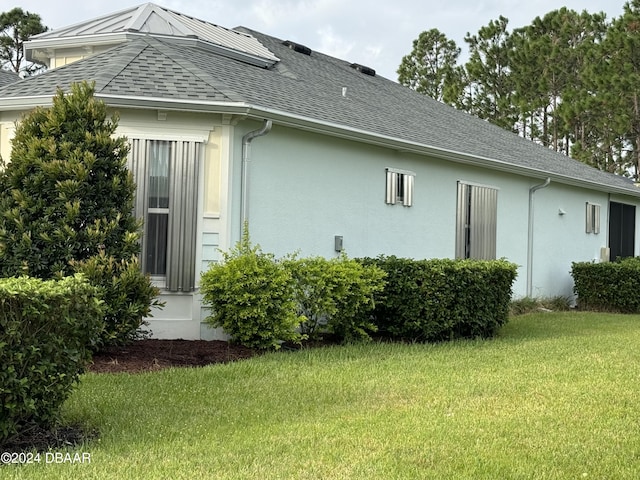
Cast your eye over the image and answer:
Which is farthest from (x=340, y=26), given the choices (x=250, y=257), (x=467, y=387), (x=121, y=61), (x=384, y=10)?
(x=467, y=387)

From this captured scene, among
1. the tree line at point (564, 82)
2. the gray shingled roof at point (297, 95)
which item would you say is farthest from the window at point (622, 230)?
the tree line at point (564, 82)

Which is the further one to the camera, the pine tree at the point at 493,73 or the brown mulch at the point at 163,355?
the pine tree at the point at 493,73

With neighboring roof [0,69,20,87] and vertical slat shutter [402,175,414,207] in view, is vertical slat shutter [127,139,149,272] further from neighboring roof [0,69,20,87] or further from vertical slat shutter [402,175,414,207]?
neighboring roof [0,69,20,87]

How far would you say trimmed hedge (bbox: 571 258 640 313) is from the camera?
51.9 ft

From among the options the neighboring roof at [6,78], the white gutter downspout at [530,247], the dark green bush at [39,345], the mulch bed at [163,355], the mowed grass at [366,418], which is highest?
the neighboring roof at [6,78]

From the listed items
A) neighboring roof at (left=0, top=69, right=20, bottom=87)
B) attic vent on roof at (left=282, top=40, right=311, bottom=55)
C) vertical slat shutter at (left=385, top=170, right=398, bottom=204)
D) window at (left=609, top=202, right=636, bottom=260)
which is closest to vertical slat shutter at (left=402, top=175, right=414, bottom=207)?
vertical slat shutter at (left=385, top=170, right=398, bottom=204)

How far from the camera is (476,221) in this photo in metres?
14.6

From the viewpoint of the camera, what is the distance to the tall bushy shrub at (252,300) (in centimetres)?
873

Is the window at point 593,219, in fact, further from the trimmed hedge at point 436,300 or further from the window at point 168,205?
the window at point 168,205

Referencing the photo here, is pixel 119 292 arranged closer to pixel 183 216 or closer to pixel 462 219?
pixel 183 216

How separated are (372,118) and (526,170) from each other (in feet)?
13.8

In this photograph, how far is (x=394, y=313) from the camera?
10.3 metres

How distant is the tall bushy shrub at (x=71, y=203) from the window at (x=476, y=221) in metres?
7.54

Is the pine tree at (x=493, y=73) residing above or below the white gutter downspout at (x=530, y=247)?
above
